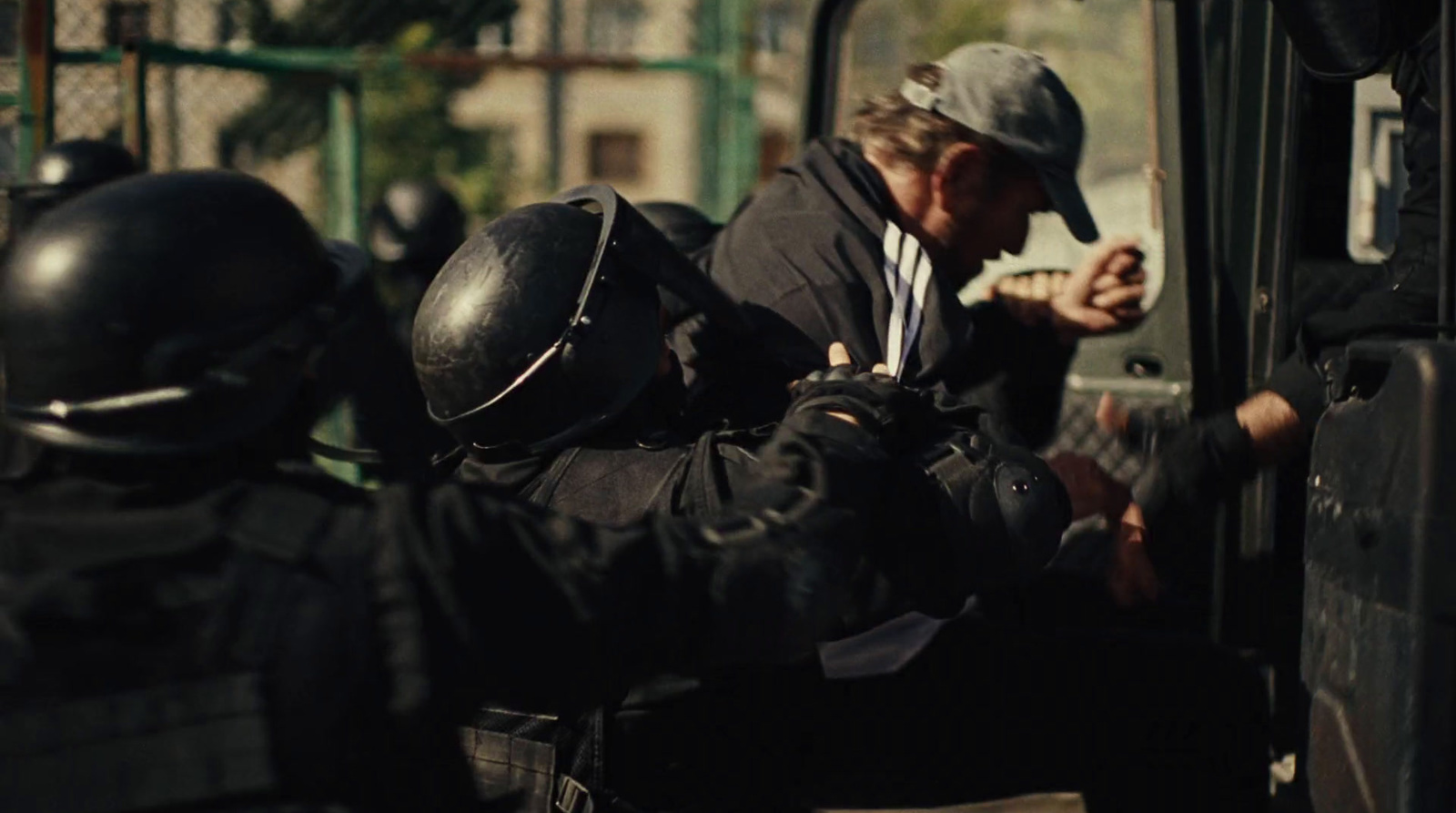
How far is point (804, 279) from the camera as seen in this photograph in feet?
10.3

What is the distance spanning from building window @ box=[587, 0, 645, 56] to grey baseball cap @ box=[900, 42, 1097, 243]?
24.7ft

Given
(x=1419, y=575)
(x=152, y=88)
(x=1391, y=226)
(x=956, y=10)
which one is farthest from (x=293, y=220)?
(x=956, y=10)

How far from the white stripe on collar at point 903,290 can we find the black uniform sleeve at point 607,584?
2.57ft

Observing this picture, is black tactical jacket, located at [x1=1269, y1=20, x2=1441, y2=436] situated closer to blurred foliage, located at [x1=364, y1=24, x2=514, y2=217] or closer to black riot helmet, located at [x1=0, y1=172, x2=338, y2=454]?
black riot helmet, located at [x1=0, y1=172, x2=338, y2=454]

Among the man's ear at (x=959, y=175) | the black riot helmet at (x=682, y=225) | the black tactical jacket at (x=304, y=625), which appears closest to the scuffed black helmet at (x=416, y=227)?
the black riot helmet at (x=682, y=225)

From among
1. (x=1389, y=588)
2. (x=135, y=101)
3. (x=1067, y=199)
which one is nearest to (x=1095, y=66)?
(x=1067, y=199)

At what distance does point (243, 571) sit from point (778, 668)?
5.24ft

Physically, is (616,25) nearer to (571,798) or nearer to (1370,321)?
(1370,321)

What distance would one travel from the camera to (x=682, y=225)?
4176 mm

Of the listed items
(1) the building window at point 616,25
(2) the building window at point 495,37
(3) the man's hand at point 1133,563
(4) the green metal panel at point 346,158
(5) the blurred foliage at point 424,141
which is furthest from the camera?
(1) the building window at point 616,25

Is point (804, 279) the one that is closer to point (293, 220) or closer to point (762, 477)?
point (762, 477)

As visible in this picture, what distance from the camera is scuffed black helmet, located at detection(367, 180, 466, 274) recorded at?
6566 mm

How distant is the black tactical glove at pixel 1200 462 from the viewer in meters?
3.08

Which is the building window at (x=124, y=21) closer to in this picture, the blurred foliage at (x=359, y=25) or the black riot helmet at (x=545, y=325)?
the blurred foliage at (x=359, y=25)
